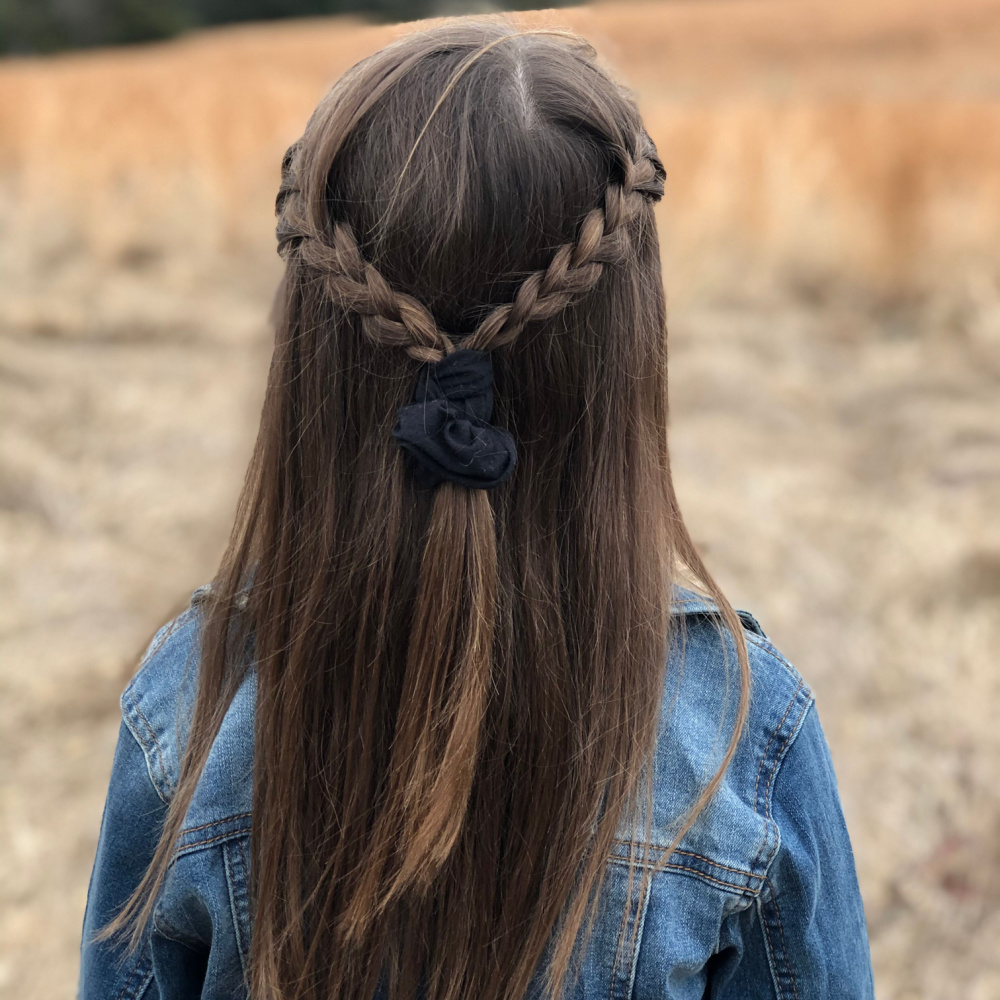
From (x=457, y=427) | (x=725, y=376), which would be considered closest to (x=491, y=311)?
(x=457, y=427)

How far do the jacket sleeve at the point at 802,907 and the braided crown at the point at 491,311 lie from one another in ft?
1.27

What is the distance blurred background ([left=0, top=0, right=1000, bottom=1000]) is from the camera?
225 centimetres

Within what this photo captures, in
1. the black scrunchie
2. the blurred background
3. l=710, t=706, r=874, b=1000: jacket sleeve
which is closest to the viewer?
the black scrunchie

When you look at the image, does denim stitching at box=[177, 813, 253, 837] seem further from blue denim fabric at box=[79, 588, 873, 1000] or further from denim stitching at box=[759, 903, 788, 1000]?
denim stitching at box=[759, 903, 788, 1000]

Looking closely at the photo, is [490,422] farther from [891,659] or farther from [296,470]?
[891,659]

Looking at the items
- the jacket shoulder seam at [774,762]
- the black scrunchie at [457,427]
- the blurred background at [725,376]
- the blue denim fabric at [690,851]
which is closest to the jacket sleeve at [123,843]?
the blue denim fabric at [690,851]

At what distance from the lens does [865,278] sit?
5.03 meters

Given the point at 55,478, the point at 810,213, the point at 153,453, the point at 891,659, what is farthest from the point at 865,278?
the point at 55,478

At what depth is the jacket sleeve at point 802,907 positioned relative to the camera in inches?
28.8

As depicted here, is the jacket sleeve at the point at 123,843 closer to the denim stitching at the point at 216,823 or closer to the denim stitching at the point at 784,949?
the denim stitching at the point at 216,823

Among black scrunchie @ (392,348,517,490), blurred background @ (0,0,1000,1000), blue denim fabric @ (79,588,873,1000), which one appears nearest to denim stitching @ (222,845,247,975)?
blue denim fabric @ (79,588,873,1000)

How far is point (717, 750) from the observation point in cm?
73

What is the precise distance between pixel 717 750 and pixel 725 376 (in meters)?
4.00

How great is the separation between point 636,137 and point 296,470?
0.36m
